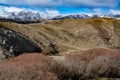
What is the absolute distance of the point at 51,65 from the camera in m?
27.4

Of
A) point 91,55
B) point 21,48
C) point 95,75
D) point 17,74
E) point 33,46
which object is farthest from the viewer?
point 33,46

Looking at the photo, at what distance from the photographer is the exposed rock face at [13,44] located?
40050 mm

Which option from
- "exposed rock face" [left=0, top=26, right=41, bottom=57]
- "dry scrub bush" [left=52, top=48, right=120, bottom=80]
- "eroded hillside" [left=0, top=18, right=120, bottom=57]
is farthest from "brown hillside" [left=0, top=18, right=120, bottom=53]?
"dry scrub bush" [left=52, top=48, right=120, bottom=80]

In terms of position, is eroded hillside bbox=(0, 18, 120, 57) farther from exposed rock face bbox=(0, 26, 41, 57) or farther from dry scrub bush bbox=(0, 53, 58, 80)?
dry scrub bush bbox=(0, 53, 58, 80)

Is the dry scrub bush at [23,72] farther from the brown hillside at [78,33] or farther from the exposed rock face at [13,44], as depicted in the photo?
the brown hillside at [78,33]

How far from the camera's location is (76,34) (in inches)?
2840

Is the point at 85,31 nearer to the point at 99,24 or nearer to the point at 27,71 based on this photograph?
the point at 99,24

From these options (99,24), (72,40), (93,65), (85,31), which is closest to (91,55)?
(93,65)

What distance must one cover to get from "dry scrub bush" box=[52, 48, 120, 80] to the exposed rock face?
33.0 feet

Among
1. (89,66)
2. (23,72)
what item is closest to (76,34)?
(89,66)

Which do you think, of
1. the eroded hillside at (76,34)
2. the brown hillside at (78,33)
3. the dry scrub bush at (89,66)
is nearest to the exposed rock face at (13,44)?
the eroded hillside at (76,34)

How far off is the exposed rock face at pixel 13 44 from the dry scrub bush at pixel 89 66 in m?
10.0

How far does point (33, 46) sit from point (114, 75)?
1706cm

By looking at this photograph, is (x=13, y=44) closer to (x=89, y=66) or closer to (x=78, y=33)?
(x=89, y=66)
